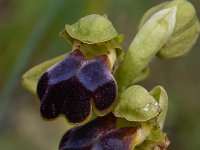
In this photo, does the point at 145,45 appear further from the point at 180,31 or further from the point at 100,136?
the point at 100,136

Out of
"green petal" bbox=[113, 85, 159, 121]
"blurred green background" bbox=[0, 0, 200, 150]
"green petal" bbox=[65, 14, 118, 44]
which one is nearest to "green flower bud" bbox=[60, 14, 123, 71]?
"green petal" bbox=[65, 14, 118, 44]

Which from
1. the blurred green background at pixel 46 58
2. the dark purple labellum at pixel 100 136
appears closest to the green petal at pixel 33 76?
the dark purple labellum at pixel 100 136

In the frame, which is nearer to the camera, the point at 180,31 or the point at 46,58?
the point at 180,31

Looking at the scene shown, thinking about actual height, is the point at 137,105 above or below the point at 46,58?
above

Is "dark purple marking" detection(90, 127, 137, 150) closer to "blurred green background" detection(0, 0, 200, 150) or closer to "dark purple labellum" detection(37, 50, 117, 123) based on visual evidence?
"dark purple labellum" detection(37, 50, 117, 123)

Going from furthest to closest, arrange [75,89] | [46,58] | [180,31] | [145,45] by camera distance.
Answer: [46,58] < [180,31] < [145,45] < [75,89]

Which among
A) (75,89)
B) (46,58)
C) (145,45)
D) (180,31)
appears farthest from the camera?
(46,58)

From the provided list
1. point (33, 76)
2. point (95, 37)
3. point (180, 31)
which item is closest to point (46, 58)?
point (33, 76)
